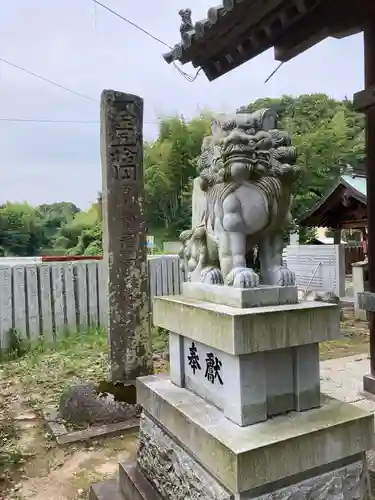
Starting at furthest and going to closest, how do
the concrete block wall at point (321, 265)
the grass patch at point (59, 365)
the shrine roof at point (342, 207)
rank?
the concrete block wall at point (321, 265) → the shrine roof at point (342, 207) → the grass patch at point (59, 365)

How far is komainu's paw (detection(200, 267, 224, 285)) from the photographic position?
2.23m

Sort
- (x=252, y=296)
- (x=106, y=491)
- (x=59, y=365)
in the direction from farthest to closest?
(x=59, y=365)
(x=106, y=491)
(x=252, y=296)

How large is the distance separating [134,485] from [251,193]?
187cm

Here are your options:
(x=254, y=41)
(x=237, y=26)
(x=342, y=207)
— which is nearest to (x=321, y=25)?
(x=254, y=41)

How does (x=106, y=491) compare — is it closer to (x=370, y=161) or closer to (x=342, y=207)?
(x=370, y=161)

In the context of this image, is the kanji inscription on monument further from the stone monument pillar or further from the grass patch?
the stone monument pillar

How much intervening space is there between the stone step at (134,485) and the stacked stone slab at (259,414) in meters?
0.10

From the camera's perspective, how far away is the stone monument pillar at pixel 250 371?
5.82 ft

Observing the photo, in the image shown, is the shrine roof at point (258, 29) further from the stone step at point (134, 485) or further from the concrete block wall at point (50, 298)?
the concrete block wall at point (50, 298)

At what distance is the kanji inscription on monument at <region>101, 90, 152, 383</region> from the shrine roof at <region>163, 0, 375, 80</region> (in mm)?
886

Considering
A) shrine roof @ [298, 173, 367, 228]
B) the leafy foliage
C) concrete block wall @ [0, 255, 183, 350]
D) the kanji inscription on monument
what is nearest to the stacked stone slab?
the kanji inscription on monument

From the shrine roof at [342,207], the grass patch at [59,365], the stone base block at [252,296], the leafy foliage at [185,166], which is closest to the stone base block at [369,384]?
the stone base block at [252,296]

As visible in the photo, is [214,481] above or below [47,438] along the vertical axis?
above

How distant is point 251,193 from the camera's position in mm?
2041
